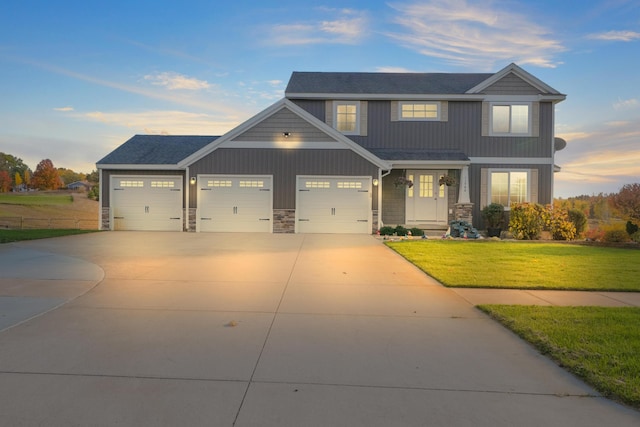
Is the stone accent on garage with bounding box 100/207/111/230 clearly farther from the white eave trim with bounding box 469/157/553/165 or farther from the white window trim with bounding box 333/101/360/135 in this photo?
the white eave trim with bounding box 469/157/553/165

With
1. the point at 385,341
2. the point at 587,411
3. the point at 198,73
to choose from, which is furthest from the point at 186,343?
the point at 198,73

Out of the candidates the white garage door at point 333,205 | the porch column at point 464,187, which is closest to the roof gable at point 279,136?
the white garage door at point 333,205

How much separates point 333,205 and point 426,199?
4.57 m

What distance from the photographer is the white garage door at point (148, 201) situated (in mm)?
16906

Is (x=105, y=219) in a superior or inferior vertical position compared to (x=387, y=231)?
superior

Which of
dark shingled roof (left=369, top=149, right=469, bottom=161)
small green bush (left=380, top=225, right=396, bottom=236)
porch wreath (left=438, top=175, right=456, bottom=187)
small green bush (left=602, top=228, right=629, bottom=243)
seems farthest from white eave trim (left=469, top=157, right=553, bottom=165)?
small green bush (left=380, top=225, right=396, bottom=236)

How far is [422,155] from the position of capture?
17078mm

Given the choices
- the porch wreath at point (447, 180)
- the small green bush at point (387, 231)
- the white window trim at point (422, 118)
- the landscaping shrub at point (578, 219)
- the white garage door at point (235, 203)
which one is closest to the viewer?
the small green bush at point (387, 231)

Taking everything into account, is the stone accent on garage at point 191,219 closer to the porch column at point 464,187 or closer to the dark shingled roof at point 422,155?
the dark shingled roof at point 422,155

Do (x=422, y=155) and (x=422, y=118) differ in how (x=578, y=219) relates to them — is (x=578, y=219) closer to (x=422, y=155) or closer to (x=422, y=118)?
(x=422, y=155)

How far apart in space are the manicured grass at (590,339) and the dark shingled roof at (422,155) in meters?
12.3

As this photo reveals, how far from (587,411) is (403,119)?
16524 mm

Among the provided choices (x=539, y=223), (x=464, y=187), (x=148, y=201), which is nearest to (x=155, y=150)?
(x=148, y=201)

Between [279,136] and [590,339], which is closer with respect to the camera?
[590,339]
